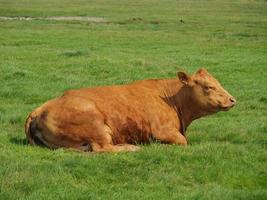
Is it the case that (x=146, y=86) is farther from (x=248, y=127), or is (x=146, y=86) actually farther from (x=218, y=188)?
(x=218, y=188)

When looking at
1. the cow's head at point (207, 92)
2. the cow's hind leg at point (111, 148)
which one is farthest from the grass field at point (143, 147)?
the cow's head at point (207, 92)

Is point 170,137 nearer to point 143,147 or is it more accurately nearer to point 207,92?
point 143,147

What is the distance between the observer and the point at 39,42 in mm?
33812

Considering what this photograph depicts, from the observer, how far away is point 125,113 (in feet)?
34.5

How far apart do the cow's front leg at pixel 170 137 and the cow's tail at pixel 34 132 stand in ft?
6.03

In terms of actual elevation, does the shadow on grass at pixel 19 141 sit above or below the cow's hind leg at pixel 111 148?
below

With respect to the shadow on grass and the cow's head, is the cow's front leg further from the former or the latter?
the shadow on grass

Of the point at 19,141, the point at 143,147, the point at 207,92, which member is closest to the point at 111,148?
the point at 143,147

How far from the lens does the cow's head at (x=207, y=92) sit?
1099 centimetres

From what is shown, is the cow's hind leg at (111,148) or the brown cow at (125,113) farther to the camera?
the brown cow at (125,113)

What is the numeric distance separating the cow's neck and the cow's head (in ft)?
0.27

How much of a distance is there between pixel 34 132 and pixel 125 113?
1500 mm

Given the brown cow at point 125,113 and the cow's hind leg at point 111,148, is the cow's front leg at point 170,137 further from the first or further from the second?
the cow's hind leg at point 111,148

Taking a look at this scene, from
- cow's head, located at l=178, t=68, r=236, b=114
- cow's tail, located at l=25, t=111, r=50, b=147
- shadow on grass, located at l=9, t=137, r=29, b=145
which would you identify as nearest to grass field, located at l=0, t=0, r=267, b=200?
shadow on grass, located at l=9, t=137, r=29, b=145
